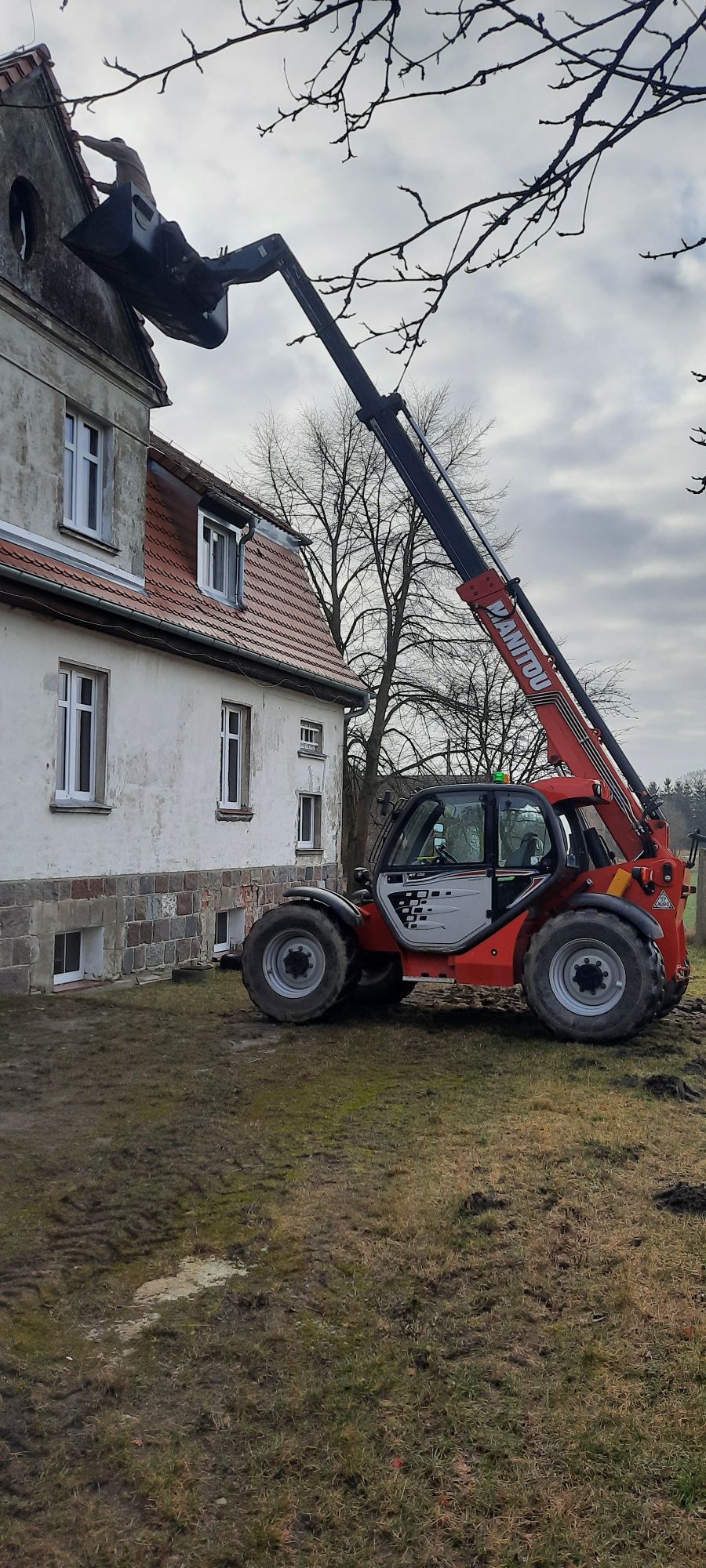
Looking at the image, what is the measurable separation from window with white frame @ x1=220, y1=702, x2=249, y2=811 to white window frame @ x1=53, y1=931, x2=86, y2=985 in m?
3.33

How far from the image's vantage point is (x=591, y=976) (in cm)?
806

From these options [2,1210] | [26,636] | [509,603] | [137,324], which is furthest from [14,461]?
[2,1210]

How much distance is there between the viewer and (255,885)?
14352 mm

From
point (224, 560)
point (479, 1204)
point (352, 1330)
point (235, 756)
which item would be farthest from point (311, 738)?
point (352, 1330)

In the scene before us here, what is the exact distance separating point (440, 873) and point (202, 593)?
630 cm

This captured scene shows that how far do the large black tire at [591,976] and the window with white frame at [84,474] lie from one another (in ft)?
20.3

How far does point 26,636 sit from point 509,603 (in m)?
4.26

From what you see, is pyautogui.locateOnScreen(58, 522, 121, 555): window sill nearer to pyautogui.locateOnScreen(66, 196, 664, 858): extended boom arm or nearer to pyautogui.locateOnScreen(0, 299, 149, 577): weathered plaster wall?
pyautogui.locateOnScreen(0, 299, 149, 577): weathered plaster wall

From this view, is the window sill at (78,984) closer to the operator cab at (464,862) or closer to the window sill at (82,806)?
the window sill at (82,806)

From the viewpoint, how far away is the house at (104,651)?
9789 millimetres

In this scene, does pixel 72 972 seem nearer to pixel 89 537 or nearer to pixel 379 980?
pixel 379 980

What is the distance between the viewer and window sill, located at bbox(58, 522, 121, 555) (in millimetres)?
10547

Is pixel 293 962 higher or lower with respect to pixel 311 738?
lower

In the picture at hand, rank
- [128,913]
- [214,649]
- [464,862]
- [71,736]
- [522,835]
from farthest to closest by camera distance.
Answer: [214,649] → [128,913] → [71,736] → [464,862] → [522,835]
